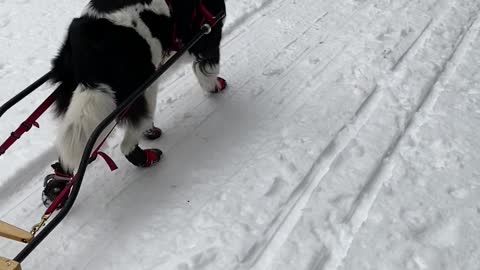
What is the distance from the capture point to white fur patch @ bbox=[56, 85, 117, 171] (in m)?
1.94

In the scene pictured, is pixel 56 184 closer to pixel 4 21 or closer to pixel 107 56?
pixel 107 56

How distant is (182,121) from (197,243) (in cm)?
112

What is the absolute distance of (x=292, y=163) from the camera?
2641 mm

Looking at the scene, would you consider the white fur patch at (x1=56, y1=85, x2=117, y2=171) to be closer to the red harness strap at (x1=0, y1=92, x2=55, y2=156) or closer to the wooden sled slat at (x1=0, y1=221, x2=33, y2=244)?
the red harness strap at (x1=0, y1=92, x2=55, y2=156)

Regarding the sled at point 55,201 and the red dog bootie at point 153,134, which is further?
the red dog bootie at point 153,134

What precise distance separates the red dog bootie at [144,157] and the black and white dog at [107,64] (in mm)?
116

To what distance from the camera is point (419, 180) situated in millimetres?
2514

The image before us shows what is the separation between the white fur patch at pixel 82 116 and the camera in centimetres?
194

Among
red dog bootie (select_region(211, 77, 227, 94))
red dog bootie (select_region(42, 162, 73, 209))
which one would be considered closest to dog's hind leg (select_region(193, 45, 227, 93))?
red dog bootie (select_region(211, 77, 227, 94))

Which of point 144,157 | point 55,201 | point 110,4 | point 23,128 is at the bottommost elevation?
point 144,157

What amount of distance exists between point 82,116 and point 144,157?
67 centimetres

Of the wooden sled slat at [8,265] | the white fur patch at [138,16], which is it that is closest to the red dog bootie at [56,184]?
the wooden sled slat at [8,265]

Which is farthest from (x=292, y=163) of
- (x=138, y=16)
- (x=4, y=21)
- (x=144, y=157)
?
(x=4, y=21)

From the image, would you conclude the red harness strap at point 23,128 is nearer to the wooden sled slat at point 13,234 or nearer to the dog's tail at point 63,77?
the dog's tail at point 63,77
